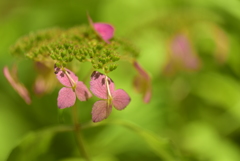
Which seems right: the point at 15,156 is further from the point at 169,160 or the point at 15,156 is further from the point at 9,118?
the point at 9,118

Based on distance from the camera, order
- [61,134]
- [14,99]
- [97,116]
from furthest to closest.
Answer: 1. [14,99]
2. [61,134]
3. [97,116]

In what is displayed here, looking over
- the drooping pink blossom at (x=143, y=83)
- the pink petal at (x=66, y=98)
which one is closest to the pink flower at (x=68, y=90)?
the pink petal at (x=66, y=98)

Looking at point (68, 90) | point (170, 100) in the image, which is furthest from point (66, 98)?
point (170, 100)

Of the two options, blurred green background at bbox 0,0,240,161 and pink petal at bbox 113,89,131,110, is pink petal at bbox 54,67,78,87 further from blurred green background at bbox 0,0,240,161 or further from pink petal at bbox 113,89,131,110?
blurred green background at bbox 0,0,240,161

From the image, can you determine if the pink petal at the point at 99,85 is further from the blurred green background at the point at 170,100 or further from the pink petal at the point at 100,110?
the blurred green background at the point at 170,100

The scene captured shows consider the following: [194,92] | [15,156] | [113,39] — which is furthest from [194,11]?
[15,156]

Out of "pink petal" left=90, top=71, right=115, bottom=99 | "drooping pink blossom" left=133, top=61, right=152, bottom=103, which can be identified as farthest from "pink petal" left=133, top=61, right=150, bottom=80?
"pink petal" left=90, top=71, right=115, bottom=99

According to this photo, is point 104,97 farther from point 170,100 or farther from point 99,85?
point 170,100
